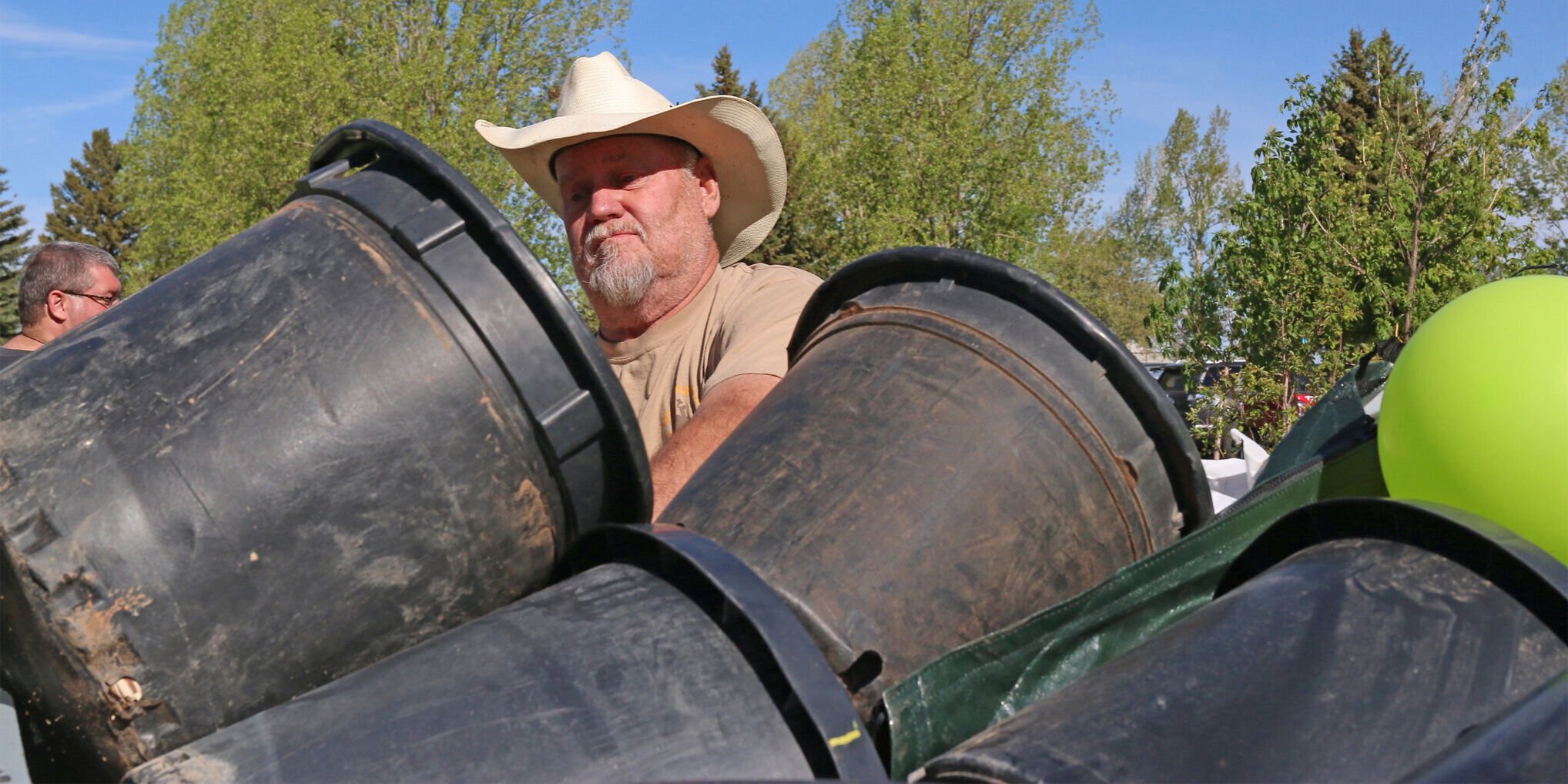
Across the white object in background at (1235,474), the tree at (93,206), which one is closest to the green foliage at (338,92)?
the white object in background at (1235,474)

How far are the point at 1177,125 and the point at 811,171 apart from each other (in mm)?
30011

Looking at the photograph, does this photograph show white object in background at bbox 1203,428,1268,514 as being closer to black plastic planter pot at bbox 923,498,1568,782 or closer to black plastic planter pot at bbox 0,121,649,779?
black plastic planter pot at bbox 923,498,1568,782

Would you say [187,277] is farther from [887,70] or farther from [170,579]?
[887,70]

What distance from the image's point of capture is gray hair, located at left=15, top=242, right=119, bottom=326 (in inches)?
215

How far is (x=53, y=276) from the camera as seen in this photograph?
5.47 meters

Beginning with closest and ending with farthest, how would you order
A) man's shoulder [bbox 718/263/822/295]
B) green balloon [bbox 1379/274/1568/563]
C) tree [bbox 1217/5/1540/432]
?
green balloon [bbox 1379/274/1568/563]
man's shoulder [bbox 718/263/822/295]
tree [bbox 1217/5/1540/432]

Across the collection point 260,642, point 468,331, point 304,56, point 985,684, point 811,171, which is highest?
point 304,56

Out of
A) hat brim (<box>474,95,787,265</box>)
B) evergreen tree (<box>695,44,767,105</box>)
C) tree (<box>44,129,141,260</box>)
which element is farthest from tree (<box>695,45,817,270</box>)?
tree (<box>44,129,141,260</box>)

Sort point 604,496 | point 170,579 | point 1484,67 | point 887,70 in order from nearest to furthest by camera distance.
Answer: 1. point 170,579
2. point 604,496
3. point 1484,67
4. point 887,70

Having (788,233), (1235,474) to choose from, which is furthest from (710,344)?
(788,233)

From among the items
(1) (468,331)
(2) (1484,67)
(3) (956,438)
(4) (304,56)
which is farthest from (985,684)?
(4) (304,56)

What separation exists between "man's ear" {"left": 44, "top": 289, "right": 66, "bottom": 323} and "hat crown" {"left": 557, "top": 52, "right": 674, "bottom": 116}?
135 inches

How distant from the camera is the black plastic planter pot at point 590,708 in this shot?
1.39 m

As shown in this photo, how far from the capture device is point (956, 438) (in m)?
1.90
